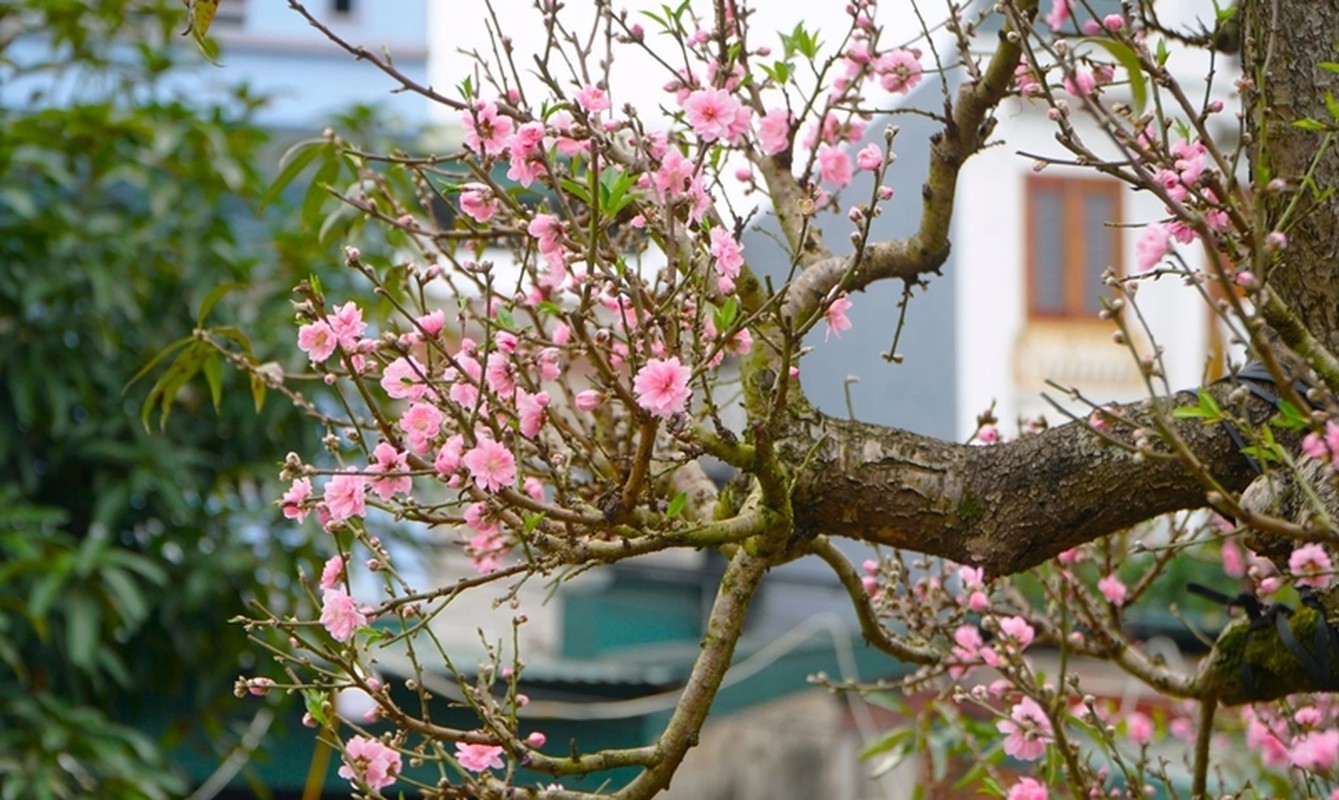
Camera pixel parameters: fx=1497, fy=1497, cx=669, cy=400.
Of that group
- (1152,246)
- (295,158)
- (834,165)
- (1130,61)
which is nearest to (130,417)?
(295,158)

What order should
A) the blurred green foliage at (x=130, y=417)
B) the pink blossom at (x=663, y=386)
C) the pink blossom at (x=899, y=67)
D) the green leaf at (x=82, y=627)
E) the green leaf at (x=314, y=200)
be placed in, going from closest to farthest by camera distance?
the pink blossom at (x=663, y=386)
the pink blossom at (x=899, y=67)
the green leaf at (x=314, y=200)
the green leaf at (x=82, y=627)
the blurred green foliage at (x=130, y=417)

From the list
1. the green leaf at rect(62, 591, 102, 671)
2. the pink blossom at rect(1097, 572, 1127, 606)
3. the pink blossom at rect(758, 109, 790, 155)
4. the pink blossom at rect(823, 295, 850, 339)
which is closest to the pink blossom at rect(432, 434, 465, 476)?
the pink blossom at rect(823, 295, 850, 339)

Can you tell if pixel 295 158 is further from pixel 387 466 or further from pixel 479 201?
pixel 387 466

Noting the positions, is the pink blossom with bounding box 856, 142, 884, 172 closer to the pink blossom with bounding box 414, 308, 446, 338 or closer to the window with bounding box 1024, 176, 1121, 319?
the pink blossom with bounding box 414, 308, 446, 338

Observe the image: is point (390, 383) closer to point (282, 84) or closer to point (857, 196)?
point (857, 196)

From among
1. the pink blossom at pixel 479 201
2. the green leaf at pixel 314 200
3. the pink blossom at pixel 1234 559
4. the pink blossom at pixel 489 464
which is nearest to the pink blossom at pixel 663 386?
the pink blossom at pixel 489 464

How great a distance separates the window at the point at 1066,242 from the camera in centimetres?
601

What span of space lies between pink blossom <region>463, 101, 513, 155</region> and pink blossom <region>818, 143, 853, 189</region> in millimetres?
522

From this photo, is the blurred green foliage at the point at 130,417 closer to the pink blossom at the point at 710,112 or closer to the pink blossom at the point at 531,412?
the pink blossom at the point at 531,412

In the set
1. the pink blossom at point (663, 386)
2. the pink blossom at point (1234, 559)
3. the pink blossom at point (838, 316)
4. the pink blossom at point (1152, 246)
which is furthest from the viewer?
Result: the pink blossom at point (1234, 559)

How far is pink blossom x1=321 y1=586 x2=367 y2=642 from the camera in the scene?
1.22 meters

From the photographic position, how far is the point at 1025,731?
1.61m

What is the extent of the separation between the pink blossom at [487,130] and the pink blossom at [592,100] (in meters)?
0.07

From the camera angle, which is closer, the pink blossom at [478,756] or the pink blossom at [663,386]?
the pink blossom at [663,386]
